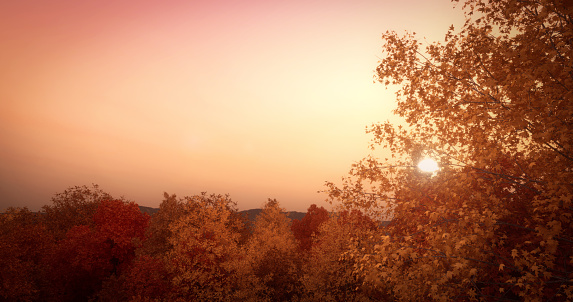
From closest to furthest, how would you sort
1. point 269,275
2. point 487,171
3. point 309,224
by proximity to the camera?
point 487,171 < point 269,275 < point 309,224

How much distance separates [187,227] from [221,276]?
6710 millimetres

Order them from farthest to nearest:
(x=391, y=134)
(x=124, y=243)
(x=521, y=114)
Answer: (x=124, y=243) < (x=391, y=134) < (x=521, y=114)

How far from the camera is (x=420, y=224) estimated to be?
32.6 ft

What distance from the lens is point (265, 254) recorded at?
28703 millimetres

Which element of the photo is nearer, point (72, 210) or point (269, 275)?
point (269, 275)

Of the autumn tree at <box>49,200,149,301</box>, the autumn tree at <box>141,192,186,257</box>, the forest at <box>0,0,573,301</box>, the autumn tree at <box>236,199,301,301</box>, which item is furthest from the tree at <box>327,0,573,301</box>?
the autumn tree at <box>49,200,149,301</box>

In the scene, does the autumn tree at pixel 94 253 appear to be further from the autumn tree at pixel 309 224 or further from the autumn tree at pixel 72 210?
the autumn tree at pixel 309 224

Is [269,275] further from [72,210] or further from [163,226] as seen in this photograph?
[72,210]

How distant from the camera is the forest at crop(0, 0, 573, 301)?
23.7ft

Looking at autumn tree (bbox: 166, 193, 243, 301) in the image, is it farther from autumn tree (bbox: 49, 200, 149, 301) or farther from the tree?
the tree


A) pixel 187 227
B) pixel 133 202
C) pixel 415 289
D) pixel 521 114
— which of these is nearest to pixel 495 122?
pixel 521 114

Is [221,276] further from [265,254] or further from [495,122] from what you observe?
[495,122]

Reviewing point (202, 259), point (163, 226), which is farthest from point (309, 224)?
point (202, 259)

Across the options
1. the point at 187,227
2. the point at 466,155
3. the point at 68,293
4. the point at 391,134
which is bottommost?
the point at 68,293
